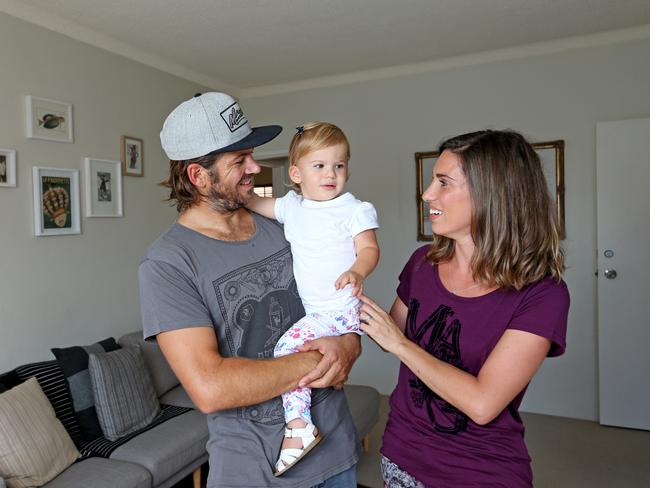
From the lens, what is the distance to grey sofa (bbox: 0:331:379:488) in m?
2.33

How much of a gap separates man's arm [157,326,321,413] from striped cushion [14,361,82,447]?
1808 mm

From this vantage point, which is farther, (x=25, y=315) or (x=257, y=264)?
(x=25, y=315)

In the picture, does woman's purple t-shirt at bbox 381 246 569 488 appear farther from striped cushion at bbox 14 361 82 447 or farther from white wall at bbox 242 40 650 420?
white wall at bbox 242 40 650 420

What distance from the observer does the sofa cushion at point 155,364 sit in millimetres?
3295

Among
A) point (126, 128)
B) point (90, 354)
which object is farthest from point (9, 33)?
point (90, 354)

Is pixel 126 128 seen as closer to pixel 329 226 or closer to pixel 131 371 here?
pixel 131 371

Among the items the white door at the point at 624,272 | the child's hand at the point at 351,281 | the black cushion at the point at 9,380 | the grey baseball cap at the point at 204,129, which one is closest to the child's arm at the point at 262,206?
the grey baseball cap at the point at 204,129

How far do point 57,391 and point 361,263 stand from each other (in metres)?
2.07

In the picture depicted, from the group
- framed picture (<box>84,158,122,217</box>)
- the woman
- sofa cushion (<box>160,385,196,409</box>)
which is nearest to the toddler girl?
the woman

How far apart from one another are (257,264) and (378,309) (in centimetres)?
35

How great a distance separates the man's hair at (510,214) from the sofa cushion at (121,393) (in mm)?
2239

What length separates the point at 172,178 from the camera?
4.74ft

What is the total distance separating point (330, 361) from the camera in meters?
1.34

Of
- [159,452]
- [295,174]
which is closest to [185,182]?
[295,174]
